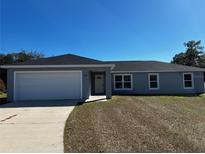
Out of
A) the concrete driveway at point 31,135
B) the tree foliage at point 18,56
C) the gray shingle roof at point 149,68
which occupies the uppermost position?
the tree foliage at point 18,56

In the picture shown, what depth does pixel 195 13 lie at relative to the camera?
13.1 metres

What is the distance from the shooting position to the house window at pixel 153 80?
2098 centimetres

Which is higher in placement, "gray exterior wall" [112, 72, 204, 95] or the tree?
the tree

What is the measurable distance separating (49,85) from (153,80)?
1102cm

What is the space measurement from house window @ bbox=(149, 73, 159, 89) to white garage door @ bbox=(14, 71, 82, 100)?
8.79 meters

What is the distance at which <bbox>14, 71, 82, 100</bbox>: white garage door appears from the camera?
15344mm

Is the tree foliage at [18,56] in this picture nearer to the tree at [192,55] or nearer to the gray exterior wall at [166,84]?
the gray exterior wall at [166,84]

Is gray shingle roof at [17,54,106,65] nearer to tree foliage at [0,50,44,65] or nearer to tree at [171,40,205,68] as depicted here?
tree foliage at [0,50,44,65]

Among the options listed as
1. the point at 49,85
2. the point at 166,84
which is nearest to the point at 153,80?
the point at 166,84

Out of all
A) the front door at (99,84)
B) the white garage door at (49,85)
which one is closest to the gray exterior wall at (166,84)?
the front door at (99,84)

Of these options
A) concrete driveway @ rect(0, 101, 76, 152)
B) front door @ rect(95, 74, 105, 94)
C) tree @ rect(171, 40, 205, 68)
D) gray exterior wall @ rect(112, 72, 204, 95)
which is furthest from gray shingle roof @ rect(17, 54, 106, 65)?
tree @ rect(171, 40, 205, 68)

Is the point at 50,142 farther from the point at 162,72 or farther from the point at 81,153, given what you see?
the point at 162,72

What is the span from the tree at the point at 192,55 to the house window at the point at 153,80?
30763mm

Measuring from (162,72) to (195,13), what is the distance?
8653 mm
